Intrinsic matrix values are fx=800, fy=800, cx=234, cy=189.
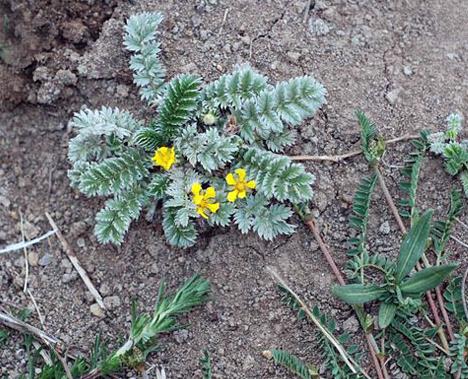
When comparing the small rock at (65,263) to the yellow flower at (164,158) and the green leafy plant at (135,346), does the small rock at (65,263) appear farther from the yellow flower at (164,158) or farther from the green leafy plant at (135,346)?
the yellow flower at (164,158)

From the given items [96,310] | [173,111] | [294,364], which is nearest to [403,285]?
[294,364]

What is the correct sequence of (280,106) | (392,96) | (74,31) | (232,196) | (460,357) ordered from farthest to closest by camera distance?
(74,31) → (392,96) → (280,106) → (232,196) → (460,357)

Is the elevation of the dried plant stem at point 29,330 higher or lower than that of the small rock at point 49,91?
lower

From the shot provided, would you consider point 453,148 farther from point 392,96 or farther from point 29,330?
point 29,330

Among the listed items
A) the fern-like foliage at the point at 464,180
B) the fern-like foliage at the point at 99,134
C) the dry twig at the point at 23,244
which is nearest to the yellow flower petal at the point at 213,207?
the fern-like foliage at the point at 99,134

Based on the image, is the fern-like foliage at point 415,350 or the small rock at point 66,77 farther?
the small rock at point 66,77

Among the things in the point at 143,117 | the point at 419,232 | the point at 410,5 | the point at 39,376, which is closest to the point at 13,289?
the point at 39,376

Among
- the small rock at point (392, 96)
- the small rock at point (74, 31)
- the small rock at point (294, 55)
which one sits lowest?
the small rock at point (392, 96)

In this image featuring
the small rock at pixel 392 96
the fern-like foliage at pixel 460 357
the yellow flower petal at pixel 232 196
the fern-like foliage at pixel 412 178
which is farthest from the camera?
the small rock at pixel 392 96
